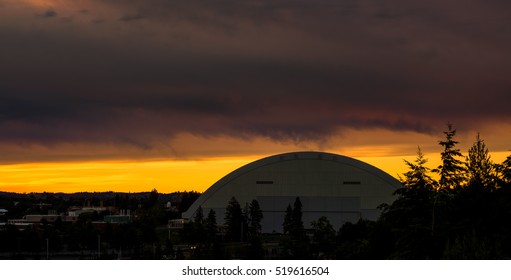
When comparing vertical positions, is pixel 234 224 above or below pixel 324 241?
above

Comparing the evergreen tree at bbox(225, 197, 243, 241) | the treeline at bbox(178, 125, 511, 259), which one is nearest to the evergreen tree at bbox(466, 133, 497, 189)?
the treeline at bbox(178, 125, 511, 259)

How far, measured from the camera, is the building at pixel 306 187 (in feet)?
370

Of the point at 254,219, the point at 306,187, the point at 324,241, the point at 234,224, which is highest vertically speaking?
the point at 306,187

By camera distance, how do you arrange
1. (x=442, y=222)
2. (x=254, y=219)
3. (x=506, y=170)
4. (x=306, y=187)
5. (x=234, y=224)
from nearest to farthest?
(x=442, y=222) < (x=506, y=170) < (x=234, y=224) < (x=254, y=219) < (x=306, y=187)

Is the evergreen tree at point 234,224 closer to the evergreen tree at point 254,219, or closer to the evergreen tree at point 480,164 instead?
the evergreen tree at point 254,219

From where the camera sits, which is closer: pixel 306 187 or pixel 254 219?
pixel 254 219

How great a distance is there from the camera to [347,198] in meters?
113

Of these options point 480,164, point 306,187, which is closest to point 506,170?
point 480,164

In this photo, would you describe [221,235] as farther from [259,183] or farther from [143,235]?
[259,183]

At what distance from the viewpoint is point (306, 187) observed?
114500mm

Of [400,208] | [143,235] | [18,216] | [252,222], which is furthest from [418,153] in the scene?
[18,216]

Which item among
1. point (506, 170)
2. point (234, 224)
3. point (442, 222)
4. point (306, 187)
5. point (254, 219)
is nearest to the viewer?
point (442, 222)

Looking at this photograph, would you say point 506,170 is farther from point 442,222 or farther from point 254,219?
point 254,219

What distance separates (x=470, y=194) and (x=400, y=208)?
4.84 meters
